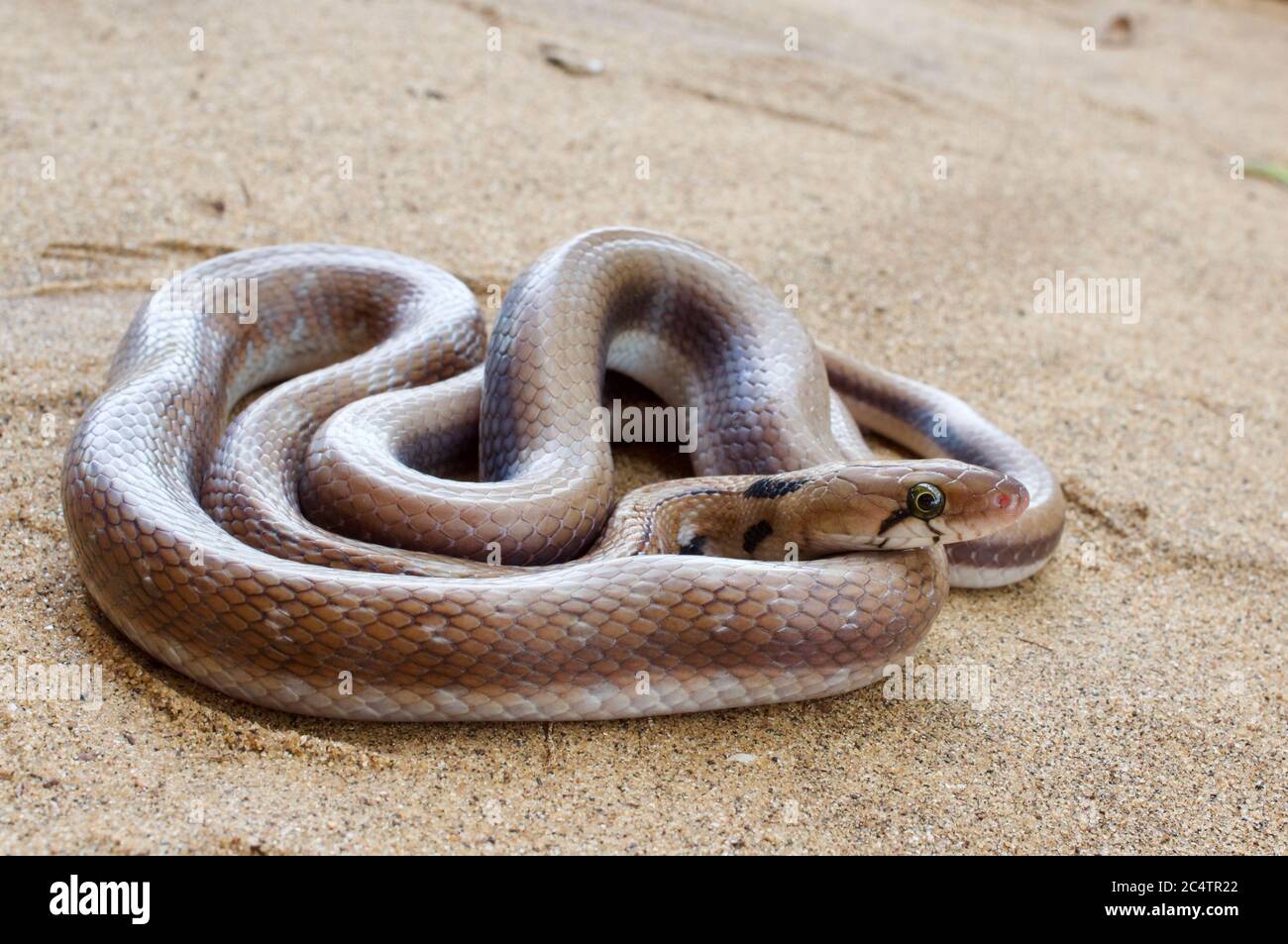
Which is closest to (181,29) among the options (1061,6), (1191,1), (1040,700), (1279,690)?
(1040,700)

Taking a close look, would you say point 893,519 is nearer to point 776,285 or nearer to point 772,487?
point 772,487

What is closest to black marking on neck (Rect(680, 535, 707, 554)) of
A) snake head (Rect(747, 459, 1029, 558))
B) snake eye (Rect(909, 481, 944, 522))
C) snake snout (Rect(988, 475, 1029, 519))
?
snake head (Rect(747, 459, 1029, 558))

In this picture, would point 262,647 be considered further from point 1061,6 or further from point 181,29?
point 1061,6

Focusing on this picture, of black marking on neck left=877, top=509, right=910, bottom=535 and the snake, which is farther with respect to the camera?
black marking on neck left=877, top=509, right=910, bottom=535

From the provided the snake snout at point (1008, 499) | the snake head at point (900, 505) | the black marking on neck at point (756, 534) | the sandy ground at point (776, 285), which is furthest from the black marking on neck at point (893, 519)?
the sandy ground at point (776, 285)

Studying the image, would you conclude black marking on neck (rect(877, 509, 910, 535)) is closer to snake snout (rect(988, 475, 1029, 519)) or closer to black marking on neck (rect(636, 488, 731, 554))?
snake snout (rect(988, 475, 1029, 519))

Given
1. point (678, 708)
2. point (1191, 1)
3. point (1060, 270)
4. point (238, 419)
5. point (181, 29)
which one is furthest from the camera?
point (1191, 1)

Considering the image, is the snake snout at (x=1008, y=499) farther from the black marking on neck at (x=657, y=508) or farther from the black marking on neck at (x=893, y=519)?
the black marking on neck at (x=657, y=508)

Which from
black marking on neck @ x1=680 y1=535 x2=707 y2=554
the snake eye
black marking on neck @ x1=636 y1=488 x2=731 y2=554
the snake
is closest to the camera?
the snake
